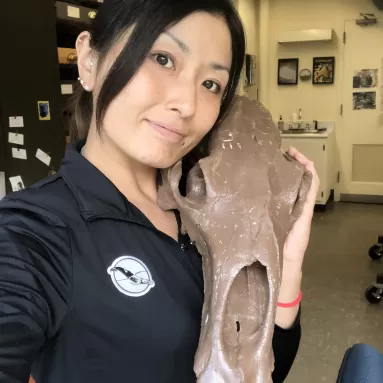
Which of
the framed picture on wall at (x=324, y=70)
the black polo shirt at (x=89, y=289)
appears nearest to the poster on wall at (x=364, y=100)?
the framed picture on wall at (x=324, y=70)

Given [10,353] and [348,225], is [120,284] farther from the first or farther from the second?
[348,225]

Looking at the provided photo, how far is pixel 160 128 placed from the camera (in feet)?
2.84

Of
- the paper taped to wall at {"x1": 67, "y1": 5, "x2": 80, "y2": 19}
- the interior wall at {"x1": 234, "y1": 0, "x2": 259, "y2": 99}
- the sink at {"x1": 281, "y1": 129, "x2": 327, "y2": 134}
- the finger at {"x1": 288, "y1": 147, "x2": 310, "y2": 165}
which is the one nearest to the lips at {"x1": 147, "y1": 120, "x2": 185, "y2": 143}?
the finger at {"x1": 288, "y1": 147, "x2": 310, "y2": 165}

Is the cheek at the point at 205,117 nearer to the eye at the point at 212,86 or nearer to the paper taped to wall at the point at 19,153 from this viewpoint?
the eye at the point at 212,86

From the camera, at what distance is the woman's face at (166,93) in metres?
0.85

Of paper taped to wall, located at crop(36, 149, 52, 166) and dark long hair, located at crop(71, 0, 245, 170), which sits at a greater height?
dark long hair, located at crop(71, 0, 245, 170)

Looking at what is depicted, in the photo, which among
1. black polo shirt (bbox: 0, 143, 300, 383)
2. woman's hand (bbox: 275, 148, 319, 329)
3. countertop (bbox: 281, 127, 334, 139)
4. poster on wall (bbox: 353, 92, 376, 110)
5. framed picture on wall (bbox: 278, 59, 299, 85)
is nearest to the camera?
black polo shirt (bbox: 0, 143, 300, 383)

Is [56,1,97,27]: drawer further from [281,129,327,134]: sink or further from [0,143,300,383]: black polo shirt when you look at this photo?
[281,129,327,134]: sink

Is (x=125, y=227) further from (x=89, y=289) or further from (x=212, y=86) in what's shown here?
(x=212, y=86)

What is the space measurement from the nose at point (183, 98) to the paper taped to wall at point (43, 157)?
1720 millimetres

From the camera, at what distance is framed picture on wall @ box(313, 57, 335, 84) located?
5.75 m

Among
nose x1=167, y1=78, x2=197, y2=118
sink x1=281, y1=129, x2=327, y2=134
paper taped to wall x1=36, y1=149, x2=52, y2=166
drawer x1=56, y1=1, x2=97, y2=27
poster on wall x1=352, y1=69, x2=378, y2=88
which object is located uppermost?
drawer x1=56, y1=1, x2=97, y2=27

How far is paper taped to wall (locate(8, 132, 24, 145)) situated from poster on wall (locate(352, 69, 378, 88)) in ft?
14.4

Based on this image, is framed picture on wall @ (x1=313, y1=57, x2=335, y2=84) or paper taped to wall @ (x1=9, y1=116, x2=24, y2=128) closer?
paper taped to wall @ (x1=9, y1=116, x2=24, y2=128)
